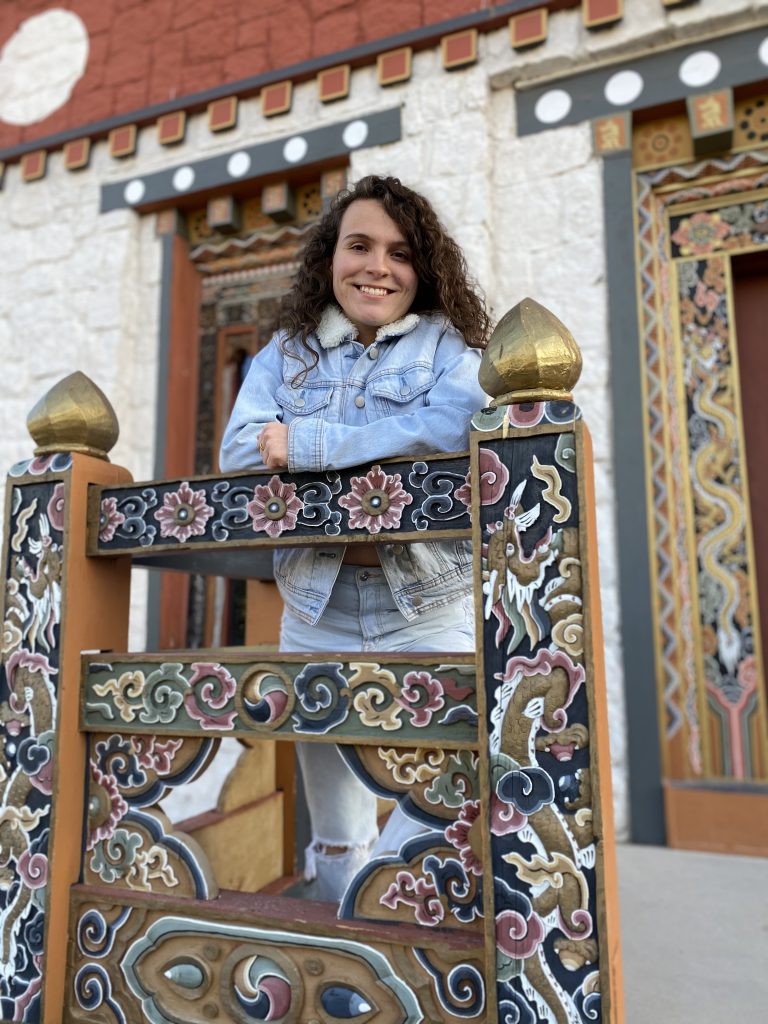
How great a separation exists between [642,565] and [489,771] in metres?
1.97

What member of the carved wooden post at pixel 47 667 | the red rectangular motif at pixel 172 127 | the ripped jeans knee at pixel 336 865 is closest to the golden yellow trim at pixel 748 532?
the ripped jeans knee at pixel 336 865

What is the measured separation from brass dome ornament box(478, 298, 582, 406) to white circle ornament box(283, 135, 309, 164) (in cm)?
281

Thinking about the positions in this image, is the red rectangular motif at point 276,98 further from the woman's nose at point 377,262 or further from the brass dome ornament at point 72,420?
the brass dome ornament at point 72,420

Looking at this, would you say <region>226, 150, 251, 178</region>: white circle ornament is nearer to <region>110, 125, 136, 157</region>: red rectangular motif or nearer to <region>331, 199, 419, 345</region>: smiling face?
<region>110, 125, 136, 157</region>: red rectangular motif

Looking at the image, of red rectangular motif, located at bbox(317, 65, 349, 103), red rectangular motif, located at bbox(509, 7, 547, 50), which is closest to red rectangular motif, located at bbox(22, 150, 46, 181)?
red rectangular motif, located at bbox(317, 65, 349, 103)

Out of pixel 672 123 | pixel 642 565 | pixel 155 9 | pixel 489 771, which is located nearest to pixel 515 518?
pixel 489 771

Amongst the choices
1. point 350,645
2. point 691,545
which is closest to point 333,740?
point 350,645

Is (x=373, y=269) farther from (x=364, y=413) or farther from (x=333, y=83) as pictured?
(x=333, y=83)

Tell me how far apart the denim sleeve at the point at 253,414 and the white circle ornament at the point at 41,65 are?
142 inches

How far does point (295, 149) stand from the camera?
3607 mm

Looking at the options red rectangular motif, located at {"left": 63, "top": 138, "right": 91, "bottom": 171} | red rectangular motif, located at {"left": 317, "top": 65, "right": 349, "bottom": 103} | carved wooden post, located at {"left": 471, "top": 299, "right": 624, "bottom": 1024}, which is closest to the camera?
carved wooden post, located at {"left": 471, "top": 299, "right": 624, "bottom": 1024}

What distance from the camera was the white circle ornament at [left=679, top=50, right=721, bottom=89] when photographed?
118 inches

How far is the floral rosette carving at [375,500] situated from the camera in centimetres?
126

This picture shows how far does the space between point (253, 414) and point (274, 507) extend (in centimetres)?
24
